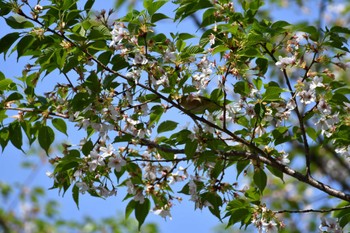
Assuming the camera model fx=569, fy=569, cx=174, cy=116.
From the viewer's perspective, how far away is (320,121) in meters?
2.15

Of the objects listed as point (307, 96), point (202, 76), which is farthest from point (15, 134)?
point (307, 96)

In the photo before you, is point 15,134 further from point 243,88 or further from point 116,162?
point 243,88

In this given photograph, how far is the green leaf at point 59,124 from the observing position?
2199 mm

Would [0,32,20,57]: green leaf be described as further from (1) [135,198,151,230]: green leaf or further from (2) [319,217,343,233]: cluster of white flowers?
(2) [319,217,343,233]: cluster of white flowers

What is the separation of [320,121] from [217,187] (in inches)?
18.2

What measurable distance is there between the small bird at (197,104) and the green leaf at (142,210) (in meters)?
0.43

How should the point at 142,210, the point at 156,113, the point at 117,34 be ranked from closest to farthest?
the point at 117,34
the point at 156,113
the point at 142,210

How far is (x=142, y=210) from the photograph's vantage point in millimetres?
2230

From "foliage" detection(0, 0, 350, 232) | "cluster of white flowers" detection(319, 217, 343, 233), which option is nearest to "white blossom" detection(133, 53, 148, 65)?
"foliage" detection(0, 0, 350, 232)

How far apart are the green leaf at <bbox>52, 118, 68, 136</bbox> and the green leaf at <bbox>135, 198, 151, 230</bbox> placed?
0.41 metres

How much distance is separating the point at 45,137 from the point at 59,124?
0.08 metres

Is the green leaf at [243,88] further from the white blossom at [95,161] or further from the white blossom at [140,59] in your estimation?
the white blossom at [95,161]

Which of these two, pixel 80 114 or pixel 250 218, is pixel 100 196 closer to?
pixel 80 114

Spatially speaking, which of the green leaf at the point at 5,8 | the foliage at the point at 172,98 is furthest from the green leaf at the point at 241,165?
the green leaf at the point at 5,8
